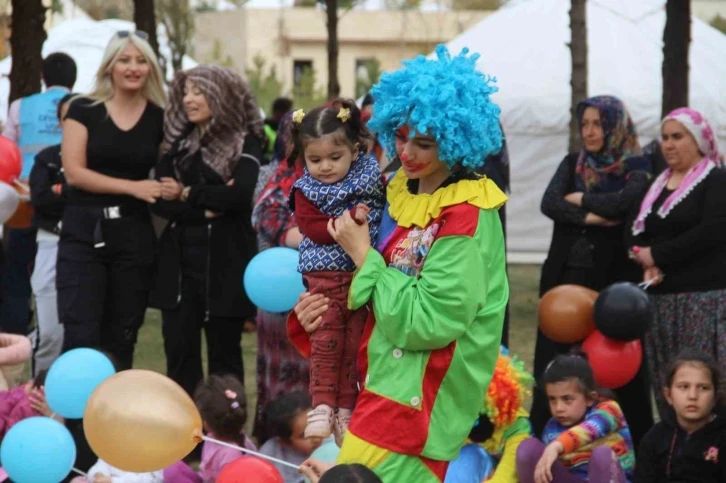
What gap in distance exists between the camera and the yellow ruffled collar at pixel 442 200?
3678 millimetres

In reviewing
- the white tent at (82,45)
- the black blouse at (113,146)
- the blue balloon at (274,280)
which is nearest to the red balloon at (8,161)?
the black blouse at (113,146)

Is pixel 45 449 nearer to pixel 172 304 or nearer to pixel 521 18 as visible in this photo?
pixel 172 304

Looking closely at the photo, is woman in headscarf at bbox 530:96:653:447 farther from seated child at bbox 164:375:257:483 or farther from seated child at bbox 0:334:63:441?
seated child at bbox 0:334:63:441

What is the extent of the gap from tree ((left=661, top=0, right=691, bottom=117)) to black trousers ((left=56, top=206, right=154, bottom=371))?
188 inches

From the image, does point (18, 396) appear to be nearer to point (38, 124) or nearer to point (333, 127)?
point (333, 127)

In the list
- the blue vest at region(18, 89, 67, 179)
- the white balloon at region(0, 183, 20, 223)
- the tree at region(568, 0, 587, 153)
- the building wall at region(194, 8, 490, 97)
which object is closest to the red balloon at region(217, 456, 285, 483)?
the white balloon at region(0, 183, 20, 223)

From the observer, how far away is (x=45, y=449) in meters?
5.48

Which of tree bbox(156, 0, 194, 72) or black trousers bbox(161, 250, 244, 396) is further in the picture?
tree bbox(156, 0, 194, 72)

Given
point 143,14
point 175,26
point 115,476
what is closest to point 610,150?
point 115,476

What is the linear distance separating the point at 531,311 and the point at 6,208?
5879 millimetres

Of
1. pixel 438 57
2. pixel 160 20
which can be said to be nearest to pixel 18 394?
pixel 438 57

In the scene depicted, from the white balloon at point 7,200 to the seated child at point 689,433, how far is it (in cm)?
388

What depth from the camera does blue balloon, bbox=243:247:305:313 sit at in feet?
20.6

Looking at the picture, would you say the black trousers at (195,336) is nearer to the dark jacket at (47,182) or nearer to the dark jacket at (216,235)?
the dark jacket at (216,235)
